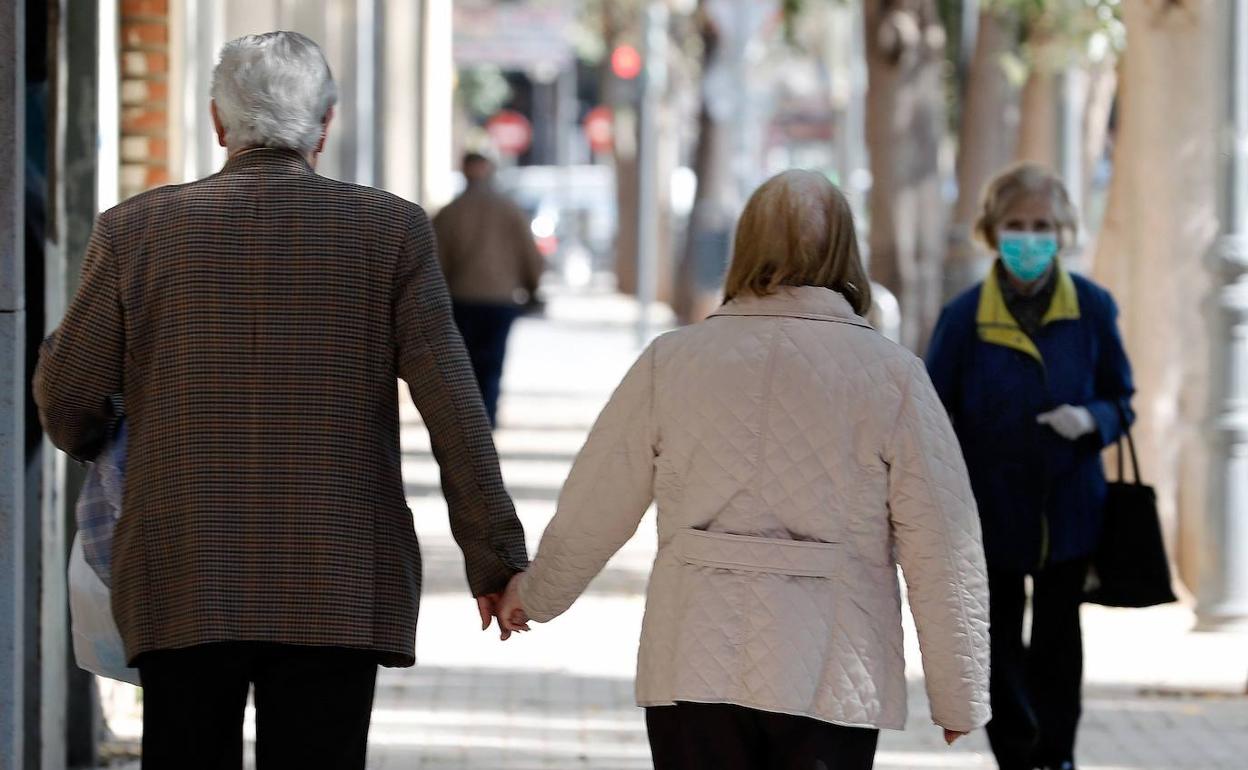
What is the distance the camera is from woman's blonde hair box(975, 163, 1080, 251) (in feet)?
20.3

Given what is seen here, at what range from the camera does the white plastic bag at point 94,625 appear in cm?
433

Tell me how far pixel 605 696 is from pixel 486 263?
20.8 ft

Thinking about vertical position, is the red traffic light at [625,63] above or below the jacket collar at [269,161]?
above

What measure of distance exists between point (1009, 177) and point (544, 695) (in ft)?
9.30

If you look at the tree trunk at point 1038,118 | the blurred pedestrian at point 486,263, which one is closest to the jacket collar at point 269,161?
the blurred pedestrian at point 486,263

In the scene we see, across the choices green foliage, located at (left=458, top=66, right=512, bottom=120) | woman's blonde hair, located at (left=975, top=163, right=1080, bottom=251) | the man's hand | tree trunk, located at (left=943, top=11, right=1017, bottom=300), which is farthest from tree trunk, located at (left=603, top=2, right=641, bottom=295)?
the man's hand

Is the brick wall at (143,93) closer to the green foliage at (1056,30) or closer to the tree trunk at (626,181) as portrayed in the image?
the green foliage at (1056,30)

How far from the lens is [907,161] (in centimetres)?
1881

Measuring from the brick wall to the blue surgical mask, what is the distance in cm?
353

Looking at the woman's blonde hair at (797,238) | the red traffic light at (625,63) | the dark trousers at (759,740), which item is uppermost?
the red traffic light at (625,63)

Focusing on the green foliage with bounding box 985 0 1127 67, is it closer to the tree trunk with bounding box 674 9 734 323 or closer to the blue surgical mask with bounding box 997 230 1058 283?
the tree trunk with bounding box 674 9 734 323

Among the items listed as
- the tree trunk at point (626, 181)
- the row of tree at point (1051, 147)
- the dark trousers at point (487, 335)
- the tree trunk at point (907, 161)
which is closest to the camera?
the row of tree at point (1051, 147)

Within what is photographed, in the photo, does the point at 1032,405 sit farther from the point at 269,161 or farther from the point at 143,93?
the point at 143,93

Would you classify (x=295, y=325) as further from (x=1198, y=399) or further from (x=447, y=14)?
(x=447, y=14)
